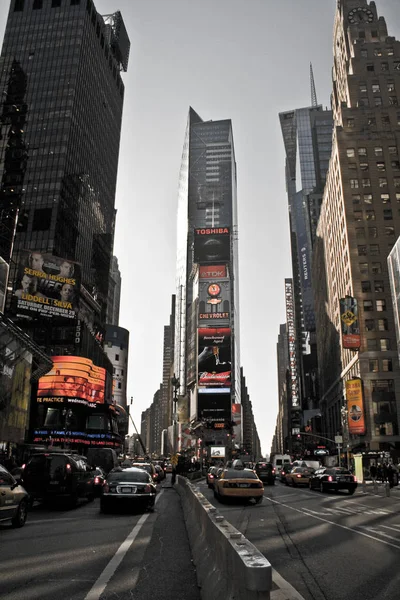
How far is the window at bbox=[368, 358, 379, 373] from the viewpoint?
75.2m

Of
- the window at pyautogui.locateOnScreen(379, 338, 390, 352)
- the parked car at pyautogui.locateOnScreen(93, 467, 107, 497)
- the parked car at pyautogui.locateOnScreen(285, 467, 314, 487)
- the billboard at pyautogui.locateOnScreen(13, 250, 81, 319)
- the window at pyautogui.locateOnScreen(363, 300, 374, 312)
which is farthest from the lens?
the window at pyautogui.locateOnScreen(363, 300, 374, 312)

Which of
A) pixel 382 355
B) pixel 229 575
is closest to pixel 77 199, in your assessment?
pixel 382 355

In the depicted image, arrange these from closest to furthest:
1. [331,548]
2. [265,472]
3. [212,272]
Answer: [331,548] → [265,472] → [212,272]

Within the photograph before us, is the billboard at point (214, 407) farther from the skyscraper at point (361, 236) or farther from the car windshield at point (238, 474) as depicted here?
the car windshield at point (238, 474)

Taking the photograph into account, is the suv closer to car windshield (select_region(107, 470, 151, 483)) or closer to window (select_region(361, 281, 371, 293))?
car windshield (select_region(107, 470, 151, 483))

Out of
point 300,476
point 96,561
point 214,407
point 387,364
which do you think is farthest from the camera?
point 214,407

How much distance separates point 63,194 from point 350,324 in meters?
63.4

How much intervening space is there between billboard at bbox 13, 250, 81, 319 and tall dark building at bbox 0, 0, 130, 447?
13 cm

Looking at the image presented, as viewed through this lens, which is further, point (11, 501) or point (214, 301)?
point (214, 301)

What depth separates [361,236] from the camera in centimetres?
8431

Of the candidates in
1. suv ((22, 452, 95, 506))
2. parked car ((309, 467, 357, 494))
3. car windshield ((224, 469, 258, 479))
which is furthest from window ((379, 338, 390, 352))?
suv ((22, 452, 95, 506))

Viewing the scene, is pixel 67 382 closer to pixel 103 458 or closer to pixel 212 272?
pixel 103 458

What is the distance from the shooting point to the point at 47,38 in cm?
12012

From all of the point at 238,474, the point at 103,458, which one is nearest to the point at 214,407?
the point at 103,458
